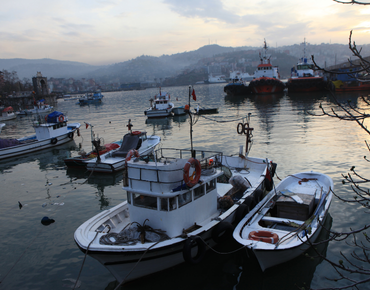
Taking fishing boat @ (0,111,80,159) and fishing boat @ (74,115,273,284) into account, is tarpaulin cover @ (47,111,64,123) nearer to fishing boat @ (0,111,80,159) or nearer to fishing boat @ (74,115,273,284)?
fishing boat @ (0,111,80,159)

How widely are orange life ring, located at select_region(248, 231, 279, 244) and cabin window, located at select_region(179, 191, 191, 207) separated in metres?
2.33

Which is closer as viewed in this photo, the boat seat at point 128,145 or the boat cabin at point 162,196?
the boat cabin at point 162,196

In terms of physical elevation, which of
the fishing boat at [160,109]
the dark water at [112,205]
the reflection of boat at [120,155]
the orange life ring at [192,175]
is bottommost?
the dark water at [112,205]

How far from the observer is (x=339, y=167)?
15.8m

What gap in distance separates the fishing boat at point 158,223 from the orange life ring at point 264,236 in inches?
34.4

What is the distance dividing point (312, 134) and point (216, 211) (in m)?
17.6

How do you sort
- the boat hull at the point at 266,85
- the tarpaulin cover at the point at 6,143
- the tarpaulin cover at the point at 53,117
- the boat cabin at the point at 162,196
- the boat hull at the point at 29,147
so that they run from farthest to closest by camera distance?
the boat hull at the point at 266,85 → the tarpaulin cover at the point at 53,117 → the tarpaulin cover at the point at 6,143 → the boat hull at the point at 29,147 → the boat cabin at the point at 162,196

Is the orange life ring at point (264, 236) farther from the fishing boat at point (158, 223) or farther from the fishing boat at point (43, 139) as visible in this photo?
the fishing boat at point (43, 139)

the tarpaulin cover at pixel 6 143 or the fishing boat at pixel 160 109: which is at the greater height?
the fishing boat at pixel 160 109

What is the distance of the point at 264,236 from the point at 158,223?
3473mm

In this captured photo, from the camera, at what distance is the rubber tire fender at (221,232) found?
9023 mm

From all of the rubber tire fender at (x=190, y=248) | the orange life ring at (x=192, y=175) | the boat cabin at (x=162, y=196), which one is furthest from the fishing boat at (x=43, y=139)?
the rubber tire fender at (x=190, y=248)

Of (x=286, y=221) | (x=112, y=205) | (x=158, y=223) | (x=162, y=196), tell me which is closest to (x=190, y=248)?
(x=158, y=223)

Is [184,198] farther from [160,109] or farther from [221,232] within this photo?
[160,109]
